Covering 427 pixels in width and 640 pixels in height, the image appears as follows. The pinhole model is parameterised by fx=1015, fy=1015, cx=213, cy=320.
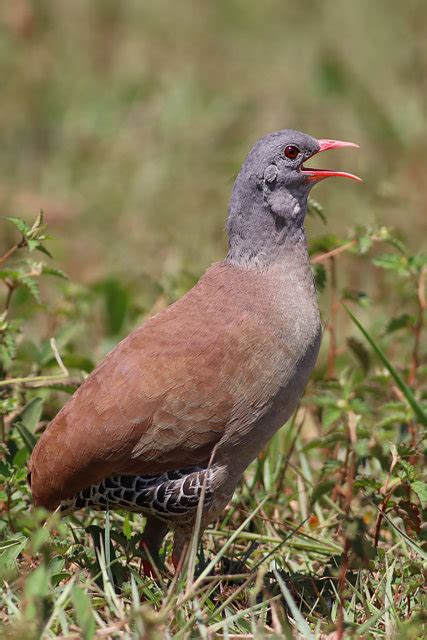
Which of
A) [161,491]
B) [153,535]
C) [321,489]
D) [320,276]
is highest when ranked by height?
→ [320,276]

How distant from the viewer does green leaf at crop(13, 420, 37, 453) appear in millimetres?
4199

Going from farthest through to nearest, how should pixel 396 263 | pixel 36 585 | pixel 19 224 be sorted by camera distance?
pixel 396 263 < pixel 19 224 < pixel 36 585

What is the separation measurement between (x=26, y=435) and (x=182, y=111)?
5426 millimetres

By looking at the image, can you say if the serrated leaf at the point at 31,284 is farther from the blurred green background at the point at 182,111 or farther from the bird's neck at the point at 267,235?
the blurred green background at the point at 182,111

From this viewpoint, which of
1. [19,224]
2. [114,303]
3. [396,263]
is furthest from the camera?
[114,303]

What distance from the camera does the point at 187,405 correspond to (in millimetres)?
3721

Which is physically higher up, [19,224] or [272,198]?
[19,224]

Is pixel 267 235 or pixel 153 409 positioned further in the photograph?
pixel 267 235

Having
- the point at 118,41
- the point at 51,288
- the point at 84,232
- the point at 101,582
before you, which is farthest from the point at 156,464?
the point at 118,41

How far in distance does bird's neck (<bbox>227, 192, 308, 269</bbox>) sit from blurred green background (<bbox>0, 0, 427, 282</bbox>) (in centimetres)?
259

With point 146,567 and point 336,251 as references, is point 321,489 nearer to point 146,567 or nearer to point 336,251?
→ point 146,567

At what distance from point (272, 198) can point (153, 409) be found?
1.01 meters

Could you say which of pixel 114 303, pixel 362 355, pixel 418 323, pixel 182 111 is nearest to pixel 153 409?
pixel 418 323

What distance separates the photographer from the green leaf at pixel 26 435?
420 cm
